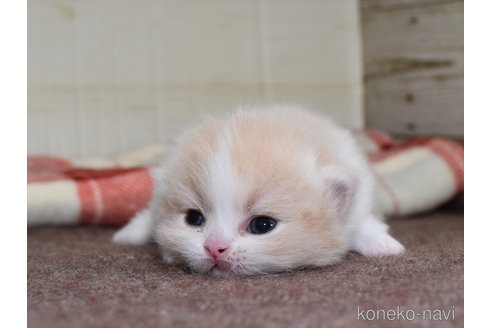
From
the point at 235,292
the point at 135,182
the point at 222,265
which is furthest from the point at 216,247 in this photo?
the point at 135,182

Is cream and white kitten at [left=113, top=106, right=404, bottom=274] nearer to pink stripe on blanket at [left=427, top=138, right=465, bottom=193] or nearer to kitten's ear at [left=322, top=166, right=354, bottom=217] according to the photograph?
kitten's ear at [left=322, top=166, right=354, bottom=217]

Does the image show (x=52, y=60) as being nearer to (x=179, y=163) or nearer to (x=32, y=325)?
(x=179, y=163)

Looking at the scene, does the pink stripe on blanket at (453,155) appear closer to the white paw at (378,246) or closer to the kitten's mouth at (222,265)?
the white paw at (378,246)

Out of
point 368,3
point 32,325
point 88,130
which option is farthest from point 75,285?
point 368,3

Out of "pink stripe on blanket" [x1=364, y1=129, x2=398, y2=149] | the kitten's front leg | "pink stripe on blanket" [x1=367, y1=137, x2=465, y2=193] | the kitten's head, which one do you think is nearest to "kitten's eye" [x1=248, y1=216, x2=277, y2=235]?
the kitten's head

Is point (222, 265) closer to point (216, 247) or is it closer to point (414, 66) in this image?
point (216, 247)

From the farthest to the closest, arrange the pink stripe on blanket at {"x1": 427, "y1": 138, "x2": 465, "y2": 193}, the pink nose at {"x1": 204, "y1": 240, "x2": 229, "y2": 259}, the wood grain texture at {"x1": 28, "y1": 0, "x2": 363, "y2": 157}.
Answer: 1. the wood grain texture at {"x1": 28, "y1": 0, "x2": 363, "y2": 157}
2. the pink stripe on blanket at {"x1": 427, "y1": 138, "x2": 465, "y2": 193}
3. the pink nose at {"x1": 204, "y1": 240, "x2": 229, "y2": 259}

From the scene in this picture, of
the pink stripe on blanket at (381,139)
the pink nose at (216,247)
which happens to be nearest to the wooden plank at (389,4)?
the pink stripe on blanket at (381,139)
